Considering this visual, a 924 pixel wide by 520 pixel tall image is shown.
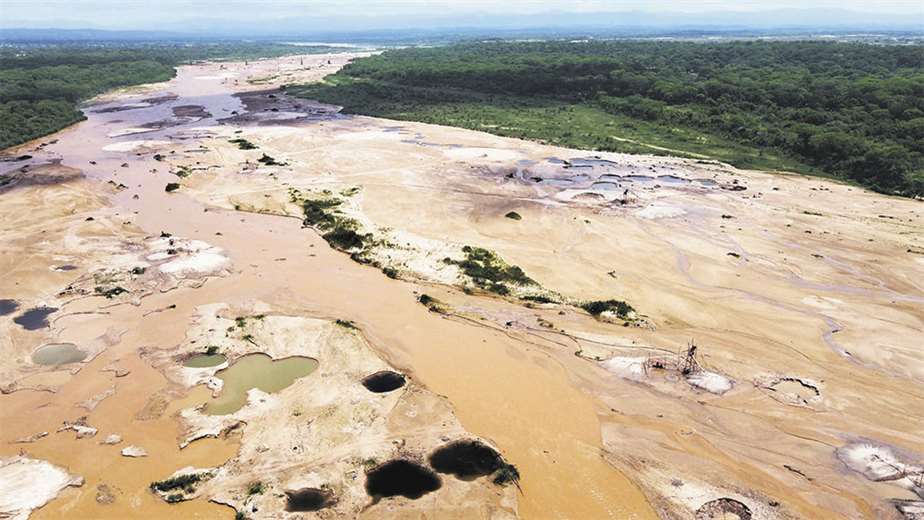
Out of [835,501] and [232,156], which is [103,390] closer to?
[835,501]

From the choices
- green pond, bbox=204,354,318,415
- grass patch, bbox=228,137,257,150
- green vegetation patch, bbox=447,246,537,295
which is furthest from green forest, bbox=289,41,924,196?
green pond, bbox=204,354,318,415

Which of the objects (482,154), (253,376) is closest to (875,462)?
(253,376)

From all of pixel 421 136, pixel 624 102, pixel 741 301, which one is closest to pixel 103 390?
pixel 741 301

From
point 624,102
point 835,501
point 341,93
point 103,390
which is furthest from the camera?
point 341,93

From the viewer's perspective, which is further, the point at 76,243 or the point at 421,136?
the point at 421,136

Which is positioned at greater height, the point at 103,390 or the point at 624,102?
the point at 624,102

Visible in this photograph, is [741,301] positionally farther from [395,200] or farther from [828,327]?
[395,200]

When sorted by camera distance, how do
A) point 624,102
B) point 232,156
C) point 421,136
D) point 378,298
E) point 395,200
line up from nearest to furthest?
point 378,298
point 395,200
point 232,156
point 421,136
point 624,102
